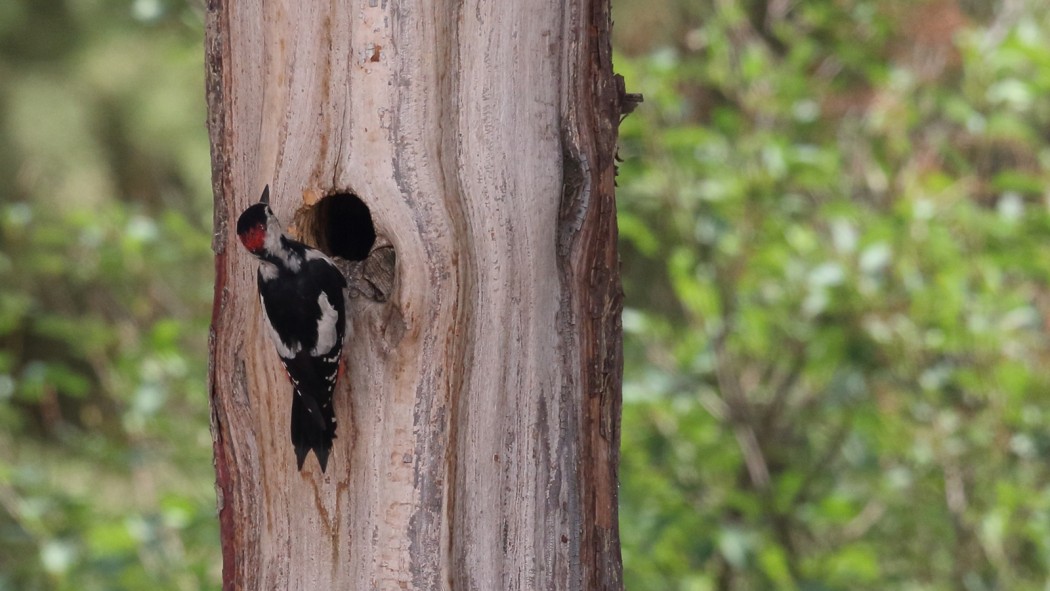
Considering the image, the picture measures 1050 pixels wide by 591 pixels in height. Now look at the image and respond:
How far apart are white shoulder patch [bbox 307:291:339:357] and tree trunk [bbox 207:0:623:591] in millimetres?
40

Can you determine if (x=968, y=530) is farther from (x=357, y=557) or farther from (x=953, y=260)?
(x=357, y=557)

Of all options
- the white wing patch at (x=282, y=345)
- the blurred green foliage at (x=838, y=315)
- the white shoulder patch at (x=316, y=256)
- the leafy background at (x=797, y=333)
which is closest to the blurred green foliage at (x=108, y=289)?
the leafy background at (x=797, y=333)

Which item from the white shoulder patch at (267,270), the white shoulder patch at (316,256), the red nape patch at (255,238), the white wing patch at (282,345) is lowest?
the white wing patch at (282,345)

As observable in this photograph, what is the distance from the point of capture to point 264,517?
1.99m

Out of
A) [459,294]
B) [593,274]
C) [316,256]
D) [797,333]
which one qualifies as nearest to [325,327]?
[316,256]

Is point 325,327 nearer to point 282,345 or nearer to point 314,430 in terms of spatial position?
point 282,345

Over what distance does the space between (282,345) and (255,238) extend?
8.0 inches

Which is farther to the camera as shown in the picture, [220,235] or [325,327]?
[220,235]

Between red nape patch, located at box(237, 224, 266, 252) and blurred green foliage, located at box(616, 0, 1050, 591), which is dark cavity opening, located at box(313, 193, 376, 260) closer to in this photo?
red nape patch, located at box(237, 224, 266, 252)

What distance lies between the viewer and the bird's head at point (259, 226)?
1933 mm

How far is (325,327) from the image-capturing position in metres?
1.94

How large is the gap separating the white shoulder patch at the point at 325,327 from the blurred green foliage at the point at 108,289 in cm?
133

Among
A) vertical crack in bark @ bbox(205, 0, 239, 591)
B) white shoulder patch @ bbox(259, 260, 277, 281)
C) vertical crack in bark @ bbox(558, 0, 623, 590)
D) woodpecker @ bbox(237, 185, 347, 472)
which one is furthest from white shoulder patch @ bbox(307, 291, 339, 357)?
vertical crack in bark @ bbox(558, 0, 623, 590)

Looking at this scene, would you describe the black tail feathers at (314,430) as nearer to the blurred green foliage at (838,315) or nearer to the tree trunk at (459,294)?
the tree trunk at (459,294)
